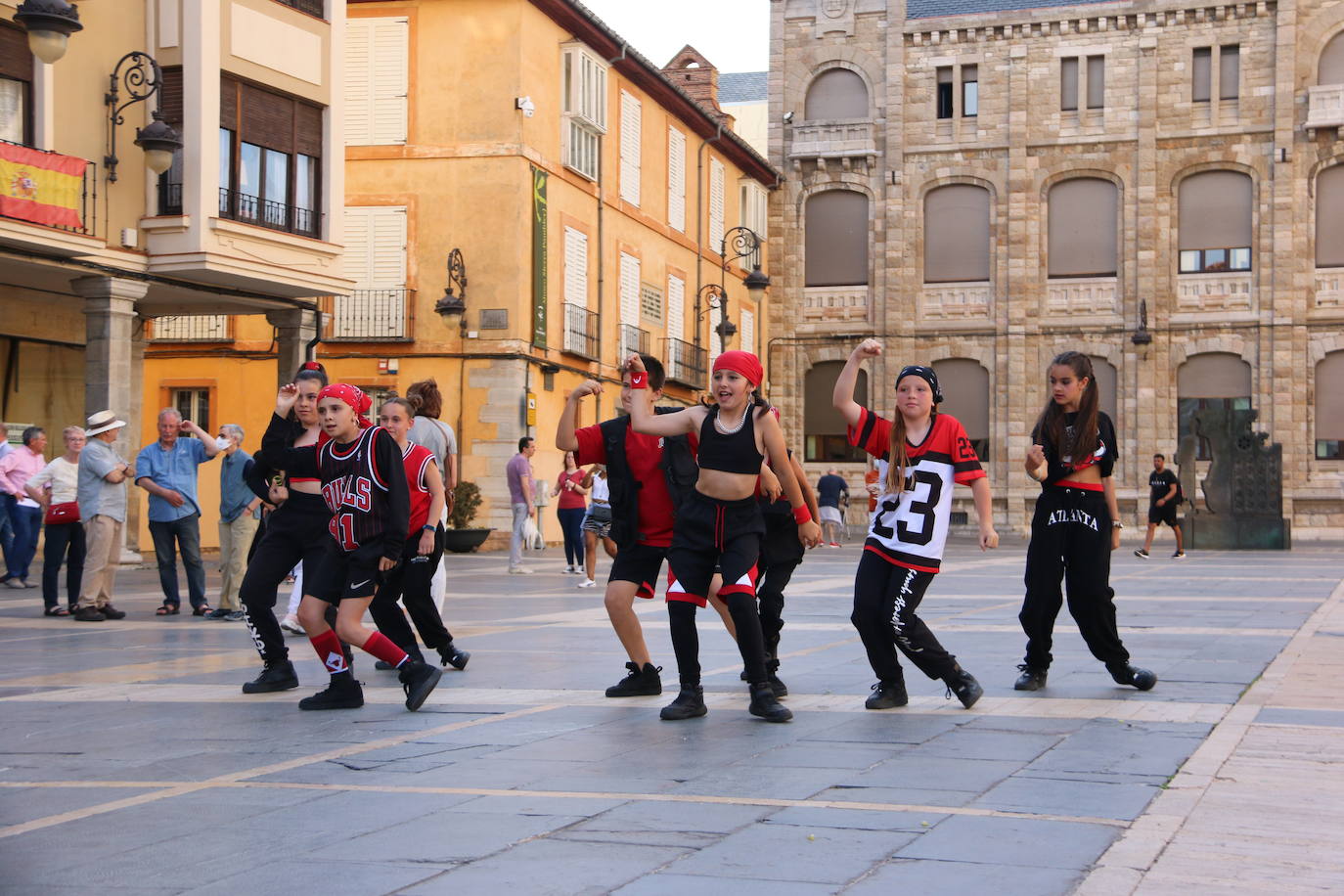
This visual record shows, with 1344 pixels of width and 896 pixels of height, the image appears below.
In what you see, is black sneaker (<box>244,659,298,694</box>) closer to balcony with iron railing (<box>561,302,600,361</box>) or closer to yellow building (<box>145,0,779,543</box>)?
yellow building (<box>145,0,779,543</box>)

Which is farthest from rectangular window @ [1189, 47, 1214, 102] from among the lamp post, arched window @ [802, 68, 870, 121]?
the lamp post

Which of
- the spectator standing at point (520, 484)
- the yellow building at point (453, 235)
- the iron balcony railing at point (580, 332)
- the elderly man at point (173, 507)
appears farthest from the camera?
the iron balcony railing at point (580, 332)

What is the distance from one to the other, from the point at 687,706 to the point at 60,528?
31.6 ft

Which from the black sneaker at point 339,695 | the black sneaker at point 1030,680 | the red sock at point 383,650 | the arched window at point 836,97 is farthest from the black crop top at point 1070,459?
the arched window at point 836,97

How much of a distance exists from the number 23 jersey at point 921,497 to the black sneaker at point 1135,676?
4.40 feet

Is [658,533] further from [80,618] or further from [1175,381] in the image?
[1175,381]

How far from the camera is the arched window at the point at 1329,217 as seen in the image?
42.1m

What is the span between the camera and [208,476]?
29109 millimetres

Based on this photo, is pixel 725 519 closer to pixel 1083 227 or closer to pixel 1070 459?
pixel 1070 459

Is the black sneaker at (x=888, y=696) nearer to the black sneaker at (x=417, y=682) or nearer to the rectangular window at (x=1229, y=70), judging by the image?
the black sneaker at (x=417, y=682)

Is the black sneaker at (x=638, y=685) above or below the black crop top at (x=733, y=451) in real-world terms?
below

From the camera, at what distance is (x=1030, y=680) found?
28.7 ft

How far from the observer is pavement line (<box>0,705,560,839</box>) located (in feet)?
17.5

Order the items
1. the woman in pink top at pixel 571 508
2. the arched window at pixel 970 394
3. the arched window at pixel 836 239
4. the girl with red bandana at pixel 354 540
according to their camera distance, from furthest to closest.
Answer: the arched window at pixel 836 239 < the arched window at pixel 970 394 < the woman in pink top at pixel 571 508 < the girl with red bandana at pixel 354 540
